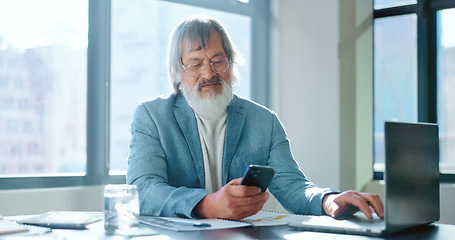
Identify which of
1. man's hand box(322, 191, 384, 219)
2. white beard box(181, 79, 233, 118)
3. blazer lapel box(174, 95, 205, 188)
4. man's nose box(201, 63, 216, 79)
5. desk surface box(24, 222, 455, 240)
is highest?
man's nose box(201, 63, 216, 79)

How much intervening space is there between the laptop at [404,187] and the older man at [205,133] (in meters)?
0.36

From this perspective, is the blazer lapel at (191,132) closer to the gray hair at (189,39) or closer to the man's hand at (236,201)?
the gray hair at (189,39)

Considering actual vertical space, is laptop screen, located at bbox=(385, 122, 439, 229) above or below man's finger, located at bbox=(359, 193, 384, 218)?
above

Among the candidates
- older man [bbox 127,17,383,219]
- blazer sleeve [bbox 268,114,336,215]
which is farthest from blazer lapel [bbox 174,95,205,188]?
blazer sleeve [bbox 268,114,336,215]

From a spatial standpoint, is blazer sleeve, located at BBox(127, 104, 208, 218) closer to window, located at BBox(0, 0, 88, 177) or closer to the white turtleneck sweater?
the white turtleneck sweater

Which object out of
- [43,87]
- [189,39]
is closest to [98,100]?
[43,87]

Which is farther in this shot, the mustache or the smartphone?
the mustache

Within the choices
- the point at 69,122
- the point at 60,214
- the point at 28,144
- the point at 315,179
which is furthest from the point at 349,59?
the point at 60,214

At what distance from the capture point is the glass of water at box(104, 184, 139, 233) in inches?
49.8

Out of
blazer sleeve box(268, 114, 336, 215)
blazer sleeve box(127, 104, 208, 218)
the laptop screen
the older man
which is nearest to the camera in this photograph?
the laptop screen

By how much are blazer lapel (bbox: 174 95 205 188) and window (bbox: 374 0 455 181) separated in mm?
2096

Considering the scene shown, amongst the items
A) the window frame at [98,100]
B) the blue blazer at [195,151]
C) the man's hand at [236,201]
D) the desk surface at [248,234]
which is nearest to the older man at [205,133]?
the blue blazer at [195,151]

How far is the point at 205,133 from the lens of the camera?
85.9 inches

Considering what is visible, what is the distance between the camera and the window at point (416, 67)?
3.88 metres
